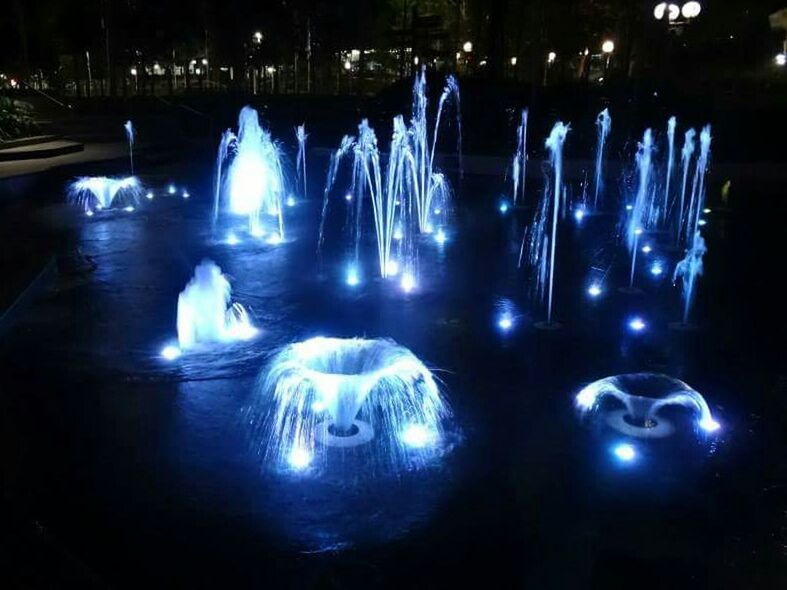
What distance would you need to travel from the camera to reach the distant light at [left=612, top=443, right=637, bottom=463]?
5551 millimetres

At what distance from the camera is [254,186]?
56.4ft

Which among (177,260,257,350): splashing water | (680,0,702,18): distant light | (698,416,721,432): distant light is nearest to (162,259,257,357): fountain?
(177,260,257,350): splashing water

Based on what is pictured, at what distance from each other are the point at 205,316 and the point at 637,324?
5.14 meters

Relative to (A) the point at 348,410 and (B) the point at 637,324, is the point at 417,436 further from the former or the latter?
(B) the point at 637,324

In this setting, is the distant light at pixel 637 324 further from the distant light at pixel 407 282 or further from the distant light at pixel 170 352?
the distant light at pixel 170 352

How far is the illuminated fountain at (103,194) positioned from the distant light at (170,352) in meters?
9.02

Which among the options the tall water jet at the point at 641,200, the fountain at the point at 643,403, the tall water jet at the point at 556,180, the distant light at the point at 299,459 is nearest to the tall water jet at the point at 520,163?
the tall water jet at the point at 556,180

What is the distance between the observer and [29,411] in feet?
20.4

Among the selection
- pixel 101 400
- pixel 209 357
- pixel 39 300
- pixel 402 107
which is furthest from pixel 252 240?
pixel 402 107

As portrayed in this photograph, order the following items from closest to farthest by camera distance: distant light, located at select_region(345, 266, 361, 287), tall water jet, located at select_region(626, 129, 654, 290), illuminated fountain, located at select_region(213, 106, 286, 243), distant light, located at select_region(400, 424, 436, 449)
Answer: distant light, located at select_region(400, 424, 436, 449), distant light, located at select_region(345, 266, 361, 287), tall water jet, located at select_region(626, 129, 654, 290), illuminated fountain, located at select_region(213, 106, 286, 243)

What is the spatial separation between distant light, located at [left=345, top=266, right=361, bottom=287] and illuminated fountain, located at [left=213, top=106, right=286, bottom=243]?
2609 millimetres

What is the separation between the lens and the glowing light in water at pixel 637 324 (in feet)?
28.2

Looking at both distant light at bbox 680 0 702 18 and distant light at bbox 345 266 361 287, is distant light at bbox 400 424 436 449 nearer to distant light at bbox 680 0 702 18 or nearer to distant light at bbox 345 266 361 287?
distant light at bbox 345 266 361 287

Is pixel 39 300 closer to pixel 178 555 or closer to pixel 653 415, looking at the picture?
pixel 178 555
